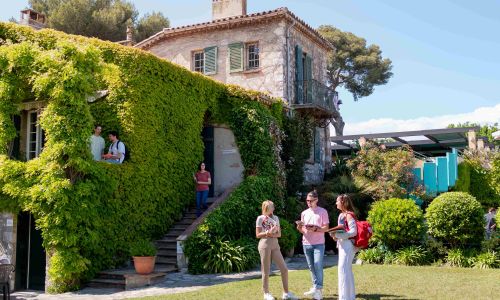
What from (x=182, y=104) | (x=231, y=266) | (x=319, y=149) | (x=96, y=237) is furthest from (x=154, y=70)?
(x=319, y=149)

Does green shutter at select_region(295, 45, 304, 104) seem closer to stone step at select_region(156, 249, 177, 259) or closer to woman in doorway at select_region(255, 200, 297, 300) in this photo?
stone step at select_region(156, 249, 177, 259)

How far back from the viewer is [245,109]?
55.0ft

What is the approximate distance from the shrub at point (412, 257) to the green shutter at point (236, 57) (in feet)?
33.1

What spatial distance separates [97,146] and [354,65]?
28121mm

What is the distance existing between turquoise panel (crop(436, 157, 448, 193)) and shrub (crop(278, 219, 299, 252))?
7.47 meters

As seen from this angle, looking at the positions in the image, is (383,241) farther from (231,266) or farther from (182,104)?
(182,104)

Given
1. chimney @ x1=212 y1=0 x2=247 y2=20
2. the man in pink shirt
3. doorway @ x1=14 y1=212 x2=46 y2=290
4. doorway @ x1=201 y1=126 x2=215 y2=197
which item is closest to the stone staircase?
doorway @ x1=14 y1=212 x2=46 y2=290

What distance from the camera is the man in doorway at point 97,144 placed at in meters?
12.9

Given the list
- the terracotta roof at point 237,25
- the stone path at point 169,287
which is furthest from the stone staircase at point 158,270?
the terracotta roof at point 237,25

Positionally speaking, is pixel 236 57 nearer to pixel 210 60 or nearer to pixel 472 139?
pixel 210 60

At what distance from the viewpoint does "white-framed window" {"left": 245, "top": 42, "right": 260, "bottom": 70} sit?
2022 cm

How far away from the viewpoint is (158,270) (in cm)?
1246

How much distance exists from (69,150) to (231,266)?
182 inches

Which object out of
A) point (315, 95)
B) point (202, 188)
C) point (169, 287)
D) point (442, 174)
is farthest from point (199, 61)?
point (169, 287)
